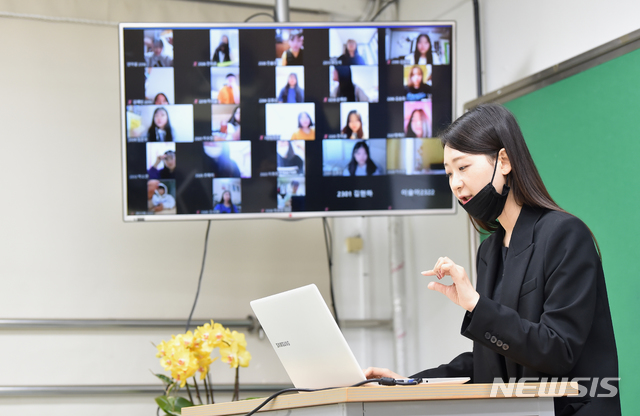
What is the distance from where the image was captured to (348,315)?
3.25 metres

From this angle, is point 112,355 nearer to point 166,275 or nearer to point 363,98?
point 166,275

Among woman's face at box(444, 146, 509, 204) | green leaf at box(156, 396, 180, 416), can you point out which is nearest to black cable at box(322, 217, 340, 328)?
green leaf at box(156, 396, 180, 416)

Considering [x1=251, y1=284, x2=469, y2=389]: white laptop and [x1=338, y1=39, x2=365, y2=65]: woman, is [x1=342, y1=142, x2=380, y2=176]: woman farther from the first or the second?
[x1=251, y1=284, x2=469, y2=389]: white laptop

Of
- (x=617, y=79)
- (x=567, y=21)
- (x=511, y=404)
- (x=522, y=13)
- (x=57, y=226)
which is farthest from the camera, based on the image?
(x=57, y=226)

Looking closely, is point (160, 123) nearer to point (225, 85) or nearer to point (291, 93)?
point (225, 85)

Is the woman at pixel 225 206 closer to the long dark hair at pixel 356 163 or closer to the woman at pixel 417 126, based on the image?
the long dark hair at pixel 356 163

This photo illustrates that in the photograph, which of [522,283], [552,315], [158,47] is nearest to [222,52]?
[158,47]

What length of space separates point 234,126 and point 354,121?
1.67 ft

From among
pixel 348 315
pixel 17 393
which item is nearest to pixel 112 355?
pixel 17 393

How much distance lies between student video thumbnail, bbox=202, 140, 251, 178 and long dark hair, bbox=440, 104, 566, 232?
1.25 metres

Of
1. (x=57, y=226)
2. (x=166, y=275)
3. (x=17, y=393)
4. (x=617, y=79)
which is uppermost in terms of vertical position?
(x=617, y=79)

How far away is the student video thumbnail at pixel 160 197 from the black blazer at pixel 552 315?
4.98ft

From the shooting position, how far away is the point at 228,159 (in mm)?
2566

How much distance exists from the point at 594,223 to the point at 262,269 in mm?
1643
